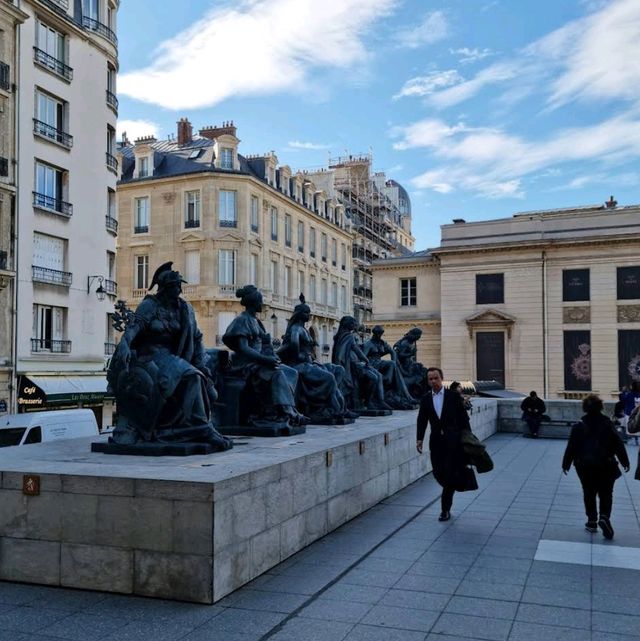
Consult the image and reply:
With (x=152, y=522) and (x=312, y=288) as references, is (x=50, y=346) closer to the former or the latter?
(x=152, y=522)

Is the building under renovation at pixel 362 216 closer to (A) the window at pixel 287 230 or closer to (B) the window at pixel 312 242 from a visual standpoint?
(B) the window at pixel 312 242

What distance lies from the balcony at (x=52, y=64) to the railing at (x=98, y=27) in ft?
7.98

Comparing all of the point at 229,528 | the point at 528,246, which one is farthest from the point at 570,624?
the point at 528,246

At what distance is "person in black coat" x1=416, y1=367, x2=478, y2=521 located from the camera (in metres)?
8.62

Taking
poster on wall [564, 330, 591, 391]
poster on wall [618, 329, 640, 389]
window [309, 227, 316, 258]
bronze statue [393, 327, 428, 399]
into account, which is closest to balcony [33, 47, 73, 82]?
bronze statue [393, 327, 428, 399]

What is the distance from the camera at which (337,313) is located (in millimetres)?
55812

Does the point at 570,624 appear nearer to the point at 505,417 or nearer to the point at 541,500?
the point at 541,500

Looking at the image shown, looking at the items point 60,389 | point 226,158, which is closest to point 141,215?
point 226,158

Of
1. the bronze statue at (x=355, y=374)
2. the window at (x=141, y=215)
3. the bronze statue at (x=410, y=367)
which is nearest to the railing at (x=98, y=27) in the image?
the window at (x=141, y=215)

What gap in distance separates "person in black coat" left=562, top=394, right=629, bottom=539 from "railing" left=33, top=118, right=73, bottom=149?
23.0 meters

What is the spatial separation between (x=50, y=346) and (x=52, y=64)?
992 cm

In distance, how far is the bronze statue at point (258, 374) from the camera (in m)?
10.1

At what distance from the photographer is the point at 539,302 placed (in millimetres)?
42562

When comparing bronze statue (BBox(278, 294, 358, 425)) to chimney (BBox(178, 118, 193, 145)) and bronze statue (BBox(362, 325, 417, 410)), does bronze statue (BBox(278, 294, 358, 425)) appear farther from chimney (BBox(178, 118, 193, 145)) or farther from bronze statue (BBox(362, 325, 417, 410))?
chimney (BBox(178, 118, 193, 145))
